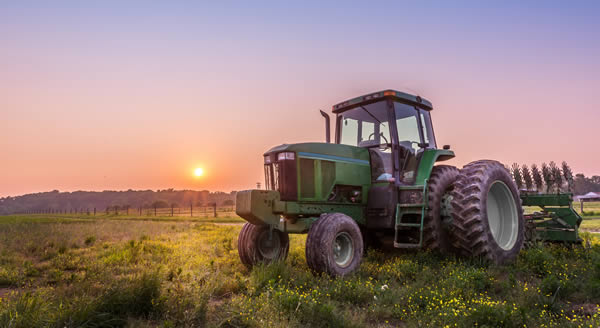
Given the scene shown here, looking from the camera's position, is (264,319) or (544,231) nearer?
(264,319)

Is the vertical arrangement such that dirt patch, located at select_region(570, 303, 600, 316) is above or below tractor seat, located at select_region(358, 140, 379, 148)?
below

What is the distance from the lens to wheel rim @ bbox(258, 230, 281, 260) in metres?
6.29

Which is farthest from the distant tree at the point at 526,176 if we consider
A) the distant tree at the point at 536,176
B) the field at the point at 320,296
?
the field at the point at 320,296

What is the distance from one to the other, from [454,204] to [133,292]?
4835 millimetres

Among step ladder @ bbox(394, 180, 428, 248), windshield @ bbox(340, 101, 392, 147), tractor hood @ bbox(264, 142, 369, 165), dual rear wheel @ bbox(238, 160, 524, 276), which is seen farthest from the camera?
windshield @ bbox(340, 101, 392, 147)

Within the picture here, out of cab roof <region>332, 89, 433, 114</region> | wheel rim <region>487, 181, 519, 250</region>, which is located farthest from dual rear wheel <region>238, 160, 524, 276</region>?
cab roof <region>332, 89, 433, 114</region>

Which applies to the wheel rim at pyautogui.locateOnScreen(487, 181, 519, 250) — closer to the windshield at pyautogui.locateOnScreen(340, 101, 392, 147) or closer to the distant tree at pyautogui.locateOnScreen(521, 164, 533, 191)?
the windshield at pyautogui.locateOnScreen(340, 101, 392, 147)

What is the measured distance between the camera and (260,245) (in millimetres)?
6312

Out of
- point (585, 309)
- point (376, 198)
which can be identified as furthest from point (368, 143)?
point (585, 309)

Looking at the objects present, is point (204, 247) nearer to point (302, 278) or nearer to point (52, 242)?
point (52, 242)

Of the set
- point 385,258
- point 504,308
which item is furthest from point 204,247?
point 504,308

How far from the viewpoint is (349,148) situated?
21.7ft

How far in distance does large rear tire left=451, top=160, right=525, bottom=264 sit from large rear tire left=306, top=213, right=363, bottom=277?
5.64 ft

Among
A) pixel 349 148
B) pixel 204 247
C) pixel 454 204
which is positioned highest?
pixel 349 148
